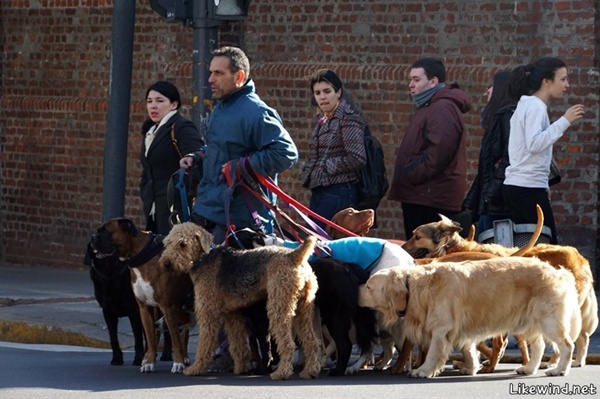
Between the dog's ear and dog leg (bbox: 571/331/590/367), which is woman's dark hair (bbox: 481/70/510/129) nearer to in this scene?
dog leg (bbox: 571/331/590/367)

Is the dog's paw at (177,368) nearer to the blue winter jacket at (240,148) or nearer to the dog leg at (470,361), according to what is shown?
the blue winter jacket at (240,148)

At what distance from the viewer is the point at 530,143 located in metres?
10.6

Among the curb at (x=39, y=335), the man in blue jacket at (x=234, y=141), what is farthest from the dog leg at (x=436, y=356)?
the curb at (x=39, y=335)

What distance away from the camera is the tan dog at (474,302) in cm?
915

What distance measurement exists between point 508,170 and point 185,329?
2665 mm

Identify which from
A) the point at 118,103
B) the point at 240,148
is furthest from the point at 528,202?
the point at 118,103

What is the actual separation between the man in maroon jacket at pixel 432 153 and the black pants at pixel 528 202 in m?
0.74

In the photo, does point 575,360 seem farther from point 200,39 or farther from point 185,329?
point 200,39

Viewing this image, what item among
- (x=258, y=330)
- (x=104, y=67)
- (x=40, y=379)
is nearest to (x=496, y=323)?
(x=258, y=330)

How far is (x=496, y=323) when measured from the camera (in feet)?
30.2

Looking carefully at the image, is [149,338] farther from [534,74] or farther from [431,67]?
[534,74]

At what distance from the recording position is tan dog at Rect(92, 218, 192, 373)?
32.4ft

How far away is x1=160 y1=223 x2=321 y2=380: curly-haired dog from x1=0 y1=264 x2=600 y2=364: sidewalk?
1.90 meters

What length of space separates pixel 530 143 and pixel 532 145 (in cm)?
2
